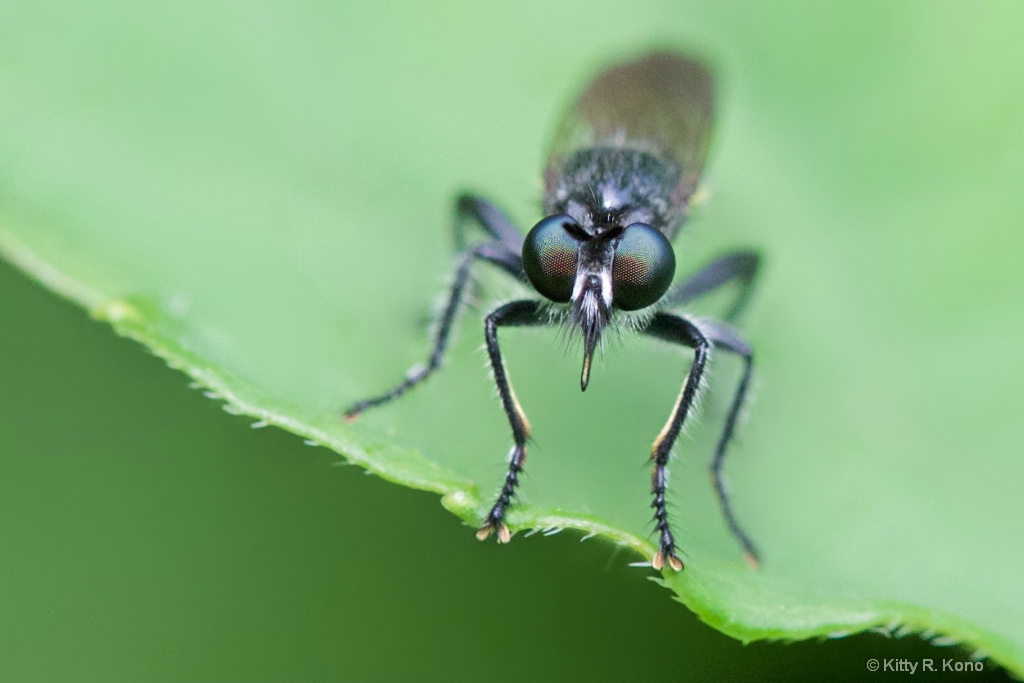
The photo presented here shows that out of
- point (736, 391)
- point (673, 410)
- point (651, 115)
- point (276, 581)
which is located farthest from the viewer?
point (651, 115)

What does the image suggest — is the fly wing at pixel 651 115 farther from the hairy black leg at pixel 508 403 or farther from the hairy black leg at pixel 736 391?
the hairy black leg at pixel 508 403

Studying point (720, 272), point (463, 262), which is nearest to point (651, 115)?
point (720, 272)

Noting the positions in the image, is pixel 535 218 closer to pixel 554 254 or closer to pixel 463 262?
pixel 463 262

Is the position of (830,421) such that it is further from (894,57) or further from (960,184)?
Answer: (894,57)

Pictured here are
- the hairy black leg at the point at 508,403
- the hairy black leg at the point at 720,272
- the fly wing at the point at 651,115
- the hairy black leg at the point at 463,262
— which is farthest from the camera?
the fly wing at the point at 651,115

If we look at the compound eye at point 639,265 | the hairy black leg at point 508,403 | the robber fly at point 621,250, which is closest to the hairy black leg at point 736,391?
the robber fly at point 621,250

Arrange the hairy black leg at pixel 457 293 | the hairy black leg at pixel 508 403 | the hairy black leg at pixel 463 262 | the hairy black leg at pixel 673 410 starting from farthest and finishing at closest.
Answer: the hairy black leg at pixel 457 293 → the hairy black leg at pixel 463 262 → the hairy black leg at pixel 673 410 → the hairy black leg at pixel 508 403

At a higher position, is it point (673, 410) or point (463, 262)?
point (463, 262)
